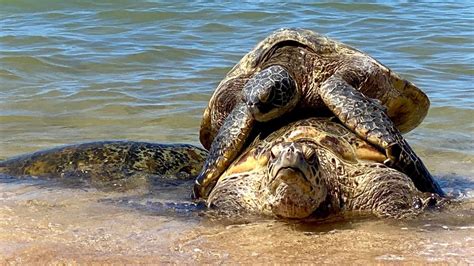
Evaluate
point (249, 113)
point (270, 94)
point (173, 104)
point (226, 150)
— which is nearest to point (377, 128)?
point (270, 94)

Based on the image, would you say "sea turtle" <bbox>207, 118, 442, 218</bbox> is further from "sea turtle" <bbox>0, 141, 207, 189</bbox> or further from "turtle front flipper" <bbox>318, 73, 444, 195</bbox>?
"sea turtle" <bbox>0, 141, 207, 189</bbox>

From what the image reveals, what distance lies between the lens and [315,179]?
141 inches

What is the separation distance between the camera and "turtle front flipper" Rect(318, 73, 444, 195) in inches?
164

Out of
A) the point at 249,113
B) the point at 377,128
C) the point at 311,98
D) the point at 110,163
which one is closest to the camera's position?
the point at 377,128

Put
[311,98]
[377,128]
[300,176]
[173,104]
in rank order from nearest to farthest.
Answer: [300,176], [377,128], [311,98], [173,104]

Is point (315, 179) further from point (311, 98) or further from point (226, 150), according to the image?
point (311, 98)

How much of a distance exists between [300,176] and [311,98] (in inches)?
53.8

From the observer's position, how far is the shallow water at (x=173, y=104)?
3.14m

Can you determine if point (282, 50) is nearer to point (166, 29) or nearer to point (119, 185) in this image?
point (119, 185)

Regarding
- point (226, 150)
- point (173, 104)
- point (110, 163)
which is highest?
point (226, 150)

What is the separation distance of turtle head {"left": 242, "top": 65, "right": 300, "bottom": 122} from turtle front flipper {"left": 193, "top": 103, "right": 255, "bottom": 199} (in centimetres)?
11

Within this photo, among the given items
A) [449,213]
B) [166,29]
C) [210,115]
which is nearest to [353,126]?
[449,213]

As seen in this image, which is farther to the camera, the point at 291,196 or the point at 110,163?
the point at 110,163

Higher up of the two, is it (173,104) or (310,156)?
(310,156)
